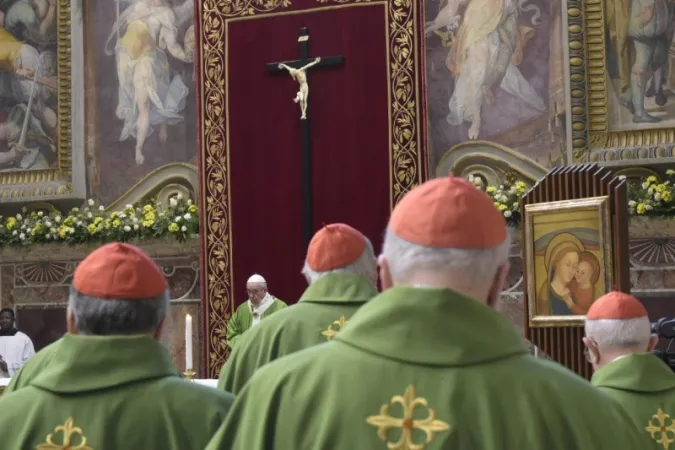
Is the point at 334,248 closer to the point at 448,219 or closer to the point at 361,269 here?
the point at 361,269

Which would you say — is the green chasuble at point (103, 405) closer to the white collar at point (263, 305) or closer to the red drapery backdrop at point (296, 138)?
the white collar at point (263, 305)

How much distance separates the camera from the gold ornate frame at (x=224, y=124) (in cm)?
1123

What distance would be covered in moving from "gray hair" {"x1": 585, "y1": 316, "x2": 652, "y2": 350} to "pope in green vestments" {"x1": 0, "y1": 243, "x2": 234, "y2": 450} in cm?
159

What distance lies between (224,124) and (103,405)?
934 cm

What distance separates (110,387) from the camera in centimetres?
277

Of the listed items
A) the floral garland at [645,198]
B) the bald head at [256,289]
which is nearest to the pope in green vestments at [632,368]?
the floral garland at [645,198]

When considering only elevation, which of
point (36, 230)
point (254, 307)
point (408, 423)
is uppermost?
point (36, 230)

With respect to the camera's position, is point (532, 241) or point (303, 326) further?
point (532, 241)

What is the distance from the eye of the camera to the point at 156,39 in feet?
43.1

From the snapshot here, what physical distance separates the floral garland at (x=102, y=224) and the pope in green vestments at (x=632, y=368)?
29.0 ft

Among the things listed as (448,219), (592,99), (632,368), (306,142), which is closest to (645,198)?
(592,99)

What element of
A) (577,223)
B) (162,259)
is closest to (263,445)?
(577,223)

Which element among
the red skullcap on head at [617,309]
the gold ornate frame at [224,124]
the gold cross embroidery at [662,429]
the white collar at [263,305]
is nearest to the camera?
the gold cross embroidery at [662,429]

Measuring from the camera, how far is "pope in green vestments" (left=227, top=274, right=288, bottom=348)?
10.5 m
